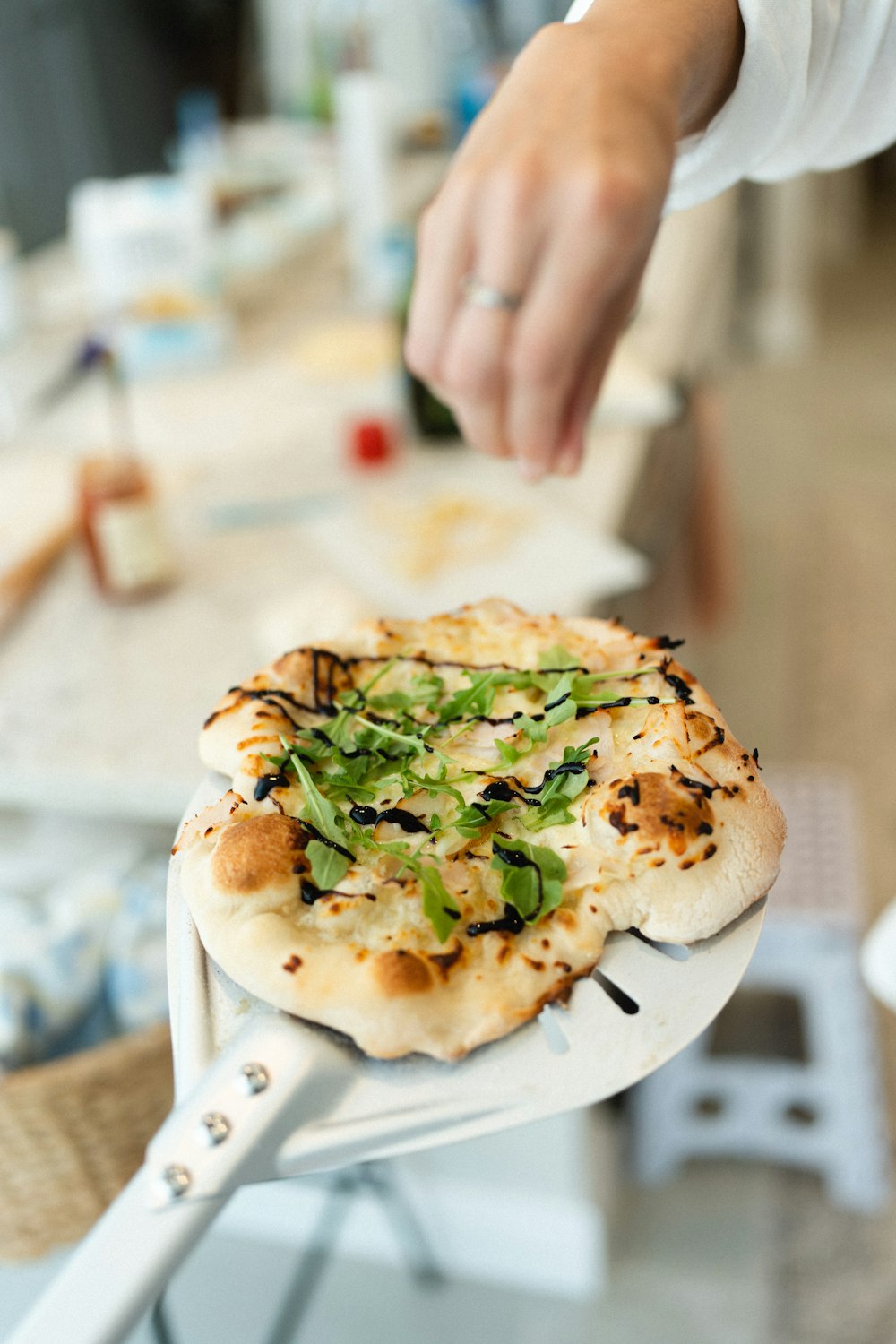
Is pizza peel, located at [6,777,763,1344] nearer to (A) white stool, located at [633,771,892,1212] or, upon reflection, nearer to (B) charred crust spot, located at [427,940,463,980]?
(B) charred crust spot, located at [427,940,463,980]

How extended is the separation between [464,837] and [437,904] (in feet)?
0.12

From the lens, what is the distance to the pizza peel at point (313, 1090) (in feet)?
1.22

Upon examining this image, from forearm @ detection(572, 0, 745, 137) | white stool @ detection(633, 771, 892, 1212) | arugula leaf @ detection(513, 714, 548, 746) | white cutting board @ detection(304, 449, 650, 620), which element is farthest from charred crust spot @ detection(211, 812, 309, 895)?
white stool @ detection(633, 771, 892, 1212)

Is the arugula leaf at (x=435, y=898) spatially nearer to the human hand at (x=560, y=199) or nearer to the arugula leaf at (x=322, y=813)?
the arugula leaf at (x=322, y=813)

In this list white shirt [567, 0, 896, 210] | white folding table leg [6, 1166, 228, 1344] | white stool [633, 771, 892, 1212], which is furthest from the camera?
white stool [633, 771, 892, 1212]

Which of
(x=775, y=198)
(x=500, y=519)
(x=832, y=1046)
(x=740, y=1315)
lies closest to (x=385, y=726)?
(x=500, y=519)

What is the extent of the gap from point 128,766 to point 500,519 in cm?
69

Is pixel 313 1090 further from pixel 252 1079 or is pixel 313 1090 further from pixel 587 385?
pixel 587 385

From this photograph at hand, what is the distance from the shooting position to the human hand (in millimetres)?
484

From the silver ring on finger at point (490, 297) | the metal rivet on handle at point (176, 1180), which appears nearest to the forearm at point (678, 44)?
the silver ring on finger at point (490, 297)

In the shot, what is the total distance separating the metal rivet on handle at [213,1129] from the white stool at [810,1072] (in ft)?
4.57

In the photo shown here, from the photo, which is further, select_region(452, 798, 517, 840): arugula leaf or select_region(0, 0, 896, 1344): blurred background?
select_region(0, 0, 896, 1344): blurred background

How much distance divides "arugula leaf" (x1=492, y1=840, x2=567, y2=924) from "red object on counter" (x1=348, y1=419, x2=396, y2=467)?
58.4 inches

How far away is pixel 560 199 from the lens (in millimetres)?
486
